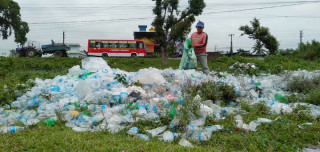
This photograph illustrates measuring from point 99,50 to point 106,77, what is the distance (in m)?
19.7

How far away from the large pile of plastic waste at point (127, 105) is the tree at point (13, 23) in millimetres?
18979

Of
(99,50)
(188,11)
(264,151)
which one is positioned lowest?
(264,151)

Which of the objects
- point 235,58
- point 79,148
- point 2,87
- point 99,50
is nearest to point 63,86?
point 2,87

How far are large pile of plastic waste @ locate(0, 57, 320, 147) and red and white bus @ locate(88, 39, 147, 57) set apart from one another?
60.7ft

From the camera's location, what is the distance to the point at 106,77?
14.4ft

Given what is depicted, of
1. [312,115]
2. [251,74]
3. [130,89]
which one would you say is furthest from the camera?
[251,74]

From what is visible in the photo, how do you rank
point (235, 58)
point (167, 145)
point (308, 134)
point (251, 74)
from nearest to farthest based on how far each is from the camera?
1. point (167, 145)
2. point (308, 134)
3. point (251, 74)
4. point (235, 58)

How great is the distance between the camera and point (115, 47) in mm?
23172

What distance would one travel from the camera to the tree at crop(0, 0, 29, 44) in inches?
795

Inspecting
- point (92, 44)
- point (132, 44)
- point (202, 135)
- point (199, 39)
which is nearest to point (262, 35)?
point (132, 44)

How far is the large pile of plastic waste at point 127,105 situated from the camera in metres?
2.47

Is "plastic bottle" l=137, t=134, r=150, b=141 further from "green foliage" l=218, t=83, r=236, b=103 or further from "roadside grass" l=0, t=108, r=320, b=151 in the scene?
"green foliage" l=218, t=83, r=236, b=103

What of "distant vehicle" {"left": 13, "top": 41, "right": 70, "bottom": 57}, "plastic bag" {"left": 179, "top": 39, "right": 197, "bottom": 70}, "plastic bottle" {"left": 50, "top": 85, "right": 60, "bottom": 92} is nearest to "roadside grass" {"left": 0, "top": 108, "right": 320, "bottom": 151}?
"plastic bottle" {"left": 50, "top": 85, "right": 60, "bottom": 92}

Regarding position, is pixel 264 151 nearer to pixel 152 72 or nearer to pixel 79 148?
pixel 79 148
